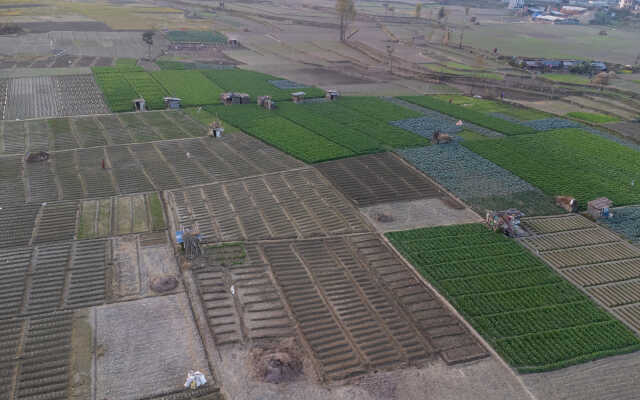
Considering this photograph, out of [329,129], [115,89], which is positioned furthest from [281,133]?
[115,89]

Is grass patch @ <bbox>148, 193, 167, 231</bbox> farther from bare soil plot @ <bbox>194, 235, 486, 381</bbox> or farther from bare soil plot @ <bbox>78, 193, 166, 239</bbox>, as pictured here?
bare soil plot @ <bbox>194, 235, 486, 381</bbox>

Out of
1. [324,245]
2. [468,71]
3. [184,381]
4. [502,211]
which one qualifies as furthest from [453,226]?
[468,71]

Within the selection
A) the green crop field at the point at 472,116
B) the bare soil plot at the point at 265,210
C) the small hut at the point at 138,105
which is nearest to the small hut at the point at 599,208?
the green crop field at the point at 472,116

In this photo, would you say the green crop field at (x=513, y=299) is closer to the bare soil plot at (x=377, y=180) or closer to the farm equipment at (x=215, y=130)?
the bare soil plot at (x=377, y=180)

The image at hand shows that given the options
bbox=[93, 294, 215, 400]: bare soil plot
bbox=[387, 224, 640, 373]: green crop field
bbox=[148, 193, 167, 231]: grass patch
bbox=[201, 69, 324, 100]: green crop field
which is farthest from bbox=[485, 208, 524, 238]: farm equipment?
bbox=[201, 69, 324, 100]: green crop field

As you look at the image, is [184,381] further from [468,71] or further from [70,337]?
[468,71]

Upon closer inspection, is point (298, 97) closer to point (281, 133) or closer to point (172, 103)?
point (281, 133)
